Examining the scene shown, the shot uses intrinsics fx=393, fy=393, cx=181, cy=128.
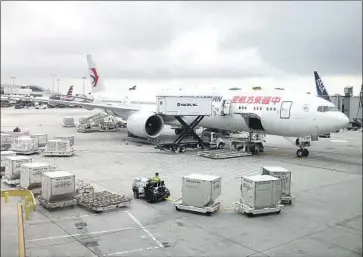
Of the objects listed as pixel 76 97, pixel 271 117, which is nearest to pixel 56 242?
pixel 271 117

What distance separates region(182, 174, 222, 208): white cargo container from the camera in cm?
945

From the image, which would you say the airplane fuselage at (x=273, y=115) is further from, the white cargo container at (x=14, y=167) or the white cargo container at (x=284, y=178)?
the white cargo container at (x=14, y=167)

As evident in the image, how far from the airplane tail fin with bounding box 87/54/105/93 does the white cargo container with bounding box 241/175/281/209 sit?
78.2 ft

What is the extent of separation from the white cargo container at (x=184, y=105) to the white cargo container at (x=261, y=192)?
10.3m

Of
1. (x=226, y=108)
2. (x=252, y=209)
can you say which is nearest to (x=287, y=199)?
(x=252, y=209)

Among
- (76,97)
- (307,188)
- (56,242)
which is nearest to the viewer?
(56,242)

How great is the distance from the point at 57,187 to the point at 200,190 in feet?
11.5

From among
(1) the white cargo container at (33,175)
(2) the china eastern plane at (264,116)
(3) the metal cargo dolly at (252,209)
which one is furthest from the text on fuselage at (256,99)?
(1) the white cargo container at (33,175)

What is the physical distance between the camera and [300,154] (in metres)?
18.4

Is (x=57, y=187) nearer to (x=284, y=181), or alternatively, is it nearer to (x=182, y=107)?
(x=284, y=181)

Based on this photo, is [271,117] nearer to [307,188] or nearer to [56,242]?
[307,188]

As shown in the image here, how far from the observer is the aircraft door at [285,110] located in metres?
17.8

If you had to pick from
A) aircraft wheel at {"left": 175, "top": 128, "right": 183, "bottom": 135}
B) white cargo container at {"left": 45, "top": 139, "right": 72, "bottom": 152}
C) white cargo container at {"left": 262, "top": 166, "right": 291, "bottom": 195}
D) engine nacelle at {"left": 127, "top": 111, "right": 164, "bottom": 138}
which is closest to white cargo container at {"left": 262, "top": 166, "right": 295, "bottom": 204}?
white cargo container at {"left": 262, "top": 166, "right": 291, "bottom": 195}

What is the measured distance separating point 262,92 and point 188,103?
3.71m
